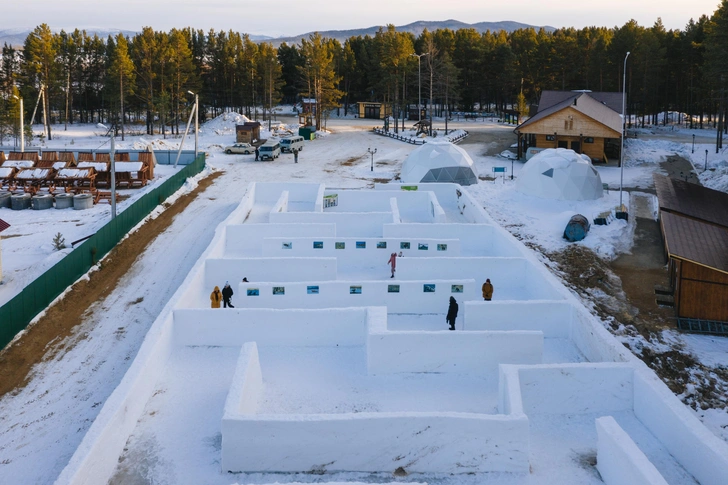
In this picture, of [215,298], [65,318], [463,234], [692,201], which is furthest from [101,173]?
[692,201]

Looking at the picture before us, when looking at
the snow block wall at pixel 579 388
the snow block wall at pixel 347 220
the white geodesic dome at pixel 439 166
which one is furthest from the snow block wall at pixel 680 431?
the white geodesic dome at pixel 439 166

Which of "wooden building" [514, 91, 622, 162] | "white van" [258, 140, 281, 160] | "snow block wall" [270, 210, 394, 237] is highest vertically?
"wooden building" [514, 91, 622, 162]

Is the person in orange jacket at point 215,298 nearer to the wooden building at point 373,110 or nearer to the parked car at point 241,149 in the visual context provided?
the parked car at point 241,149

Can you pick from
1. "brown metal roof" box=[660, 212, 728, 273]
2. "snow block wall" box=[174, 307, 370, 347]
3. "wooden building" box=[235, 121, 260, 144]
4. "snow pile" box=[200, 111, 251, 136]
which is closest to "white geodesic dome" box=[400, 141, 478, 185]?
"brown metal roof" box=[660, 212, 728, 273]

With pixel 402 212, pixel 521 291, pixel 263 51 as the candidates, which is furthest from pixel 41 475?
pixel 263 51

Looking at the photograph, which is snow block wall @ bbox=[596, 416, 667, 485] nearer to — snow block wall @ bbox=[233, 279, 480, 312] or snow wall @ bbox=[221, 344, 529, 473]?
snow wall @ bbox=[221, 344, 529, 473]

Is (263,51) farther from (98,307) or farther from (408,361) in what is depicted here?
(408,361)

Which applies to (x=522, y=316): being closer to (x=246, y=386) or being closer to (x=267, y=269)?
(x=246, y=386)
